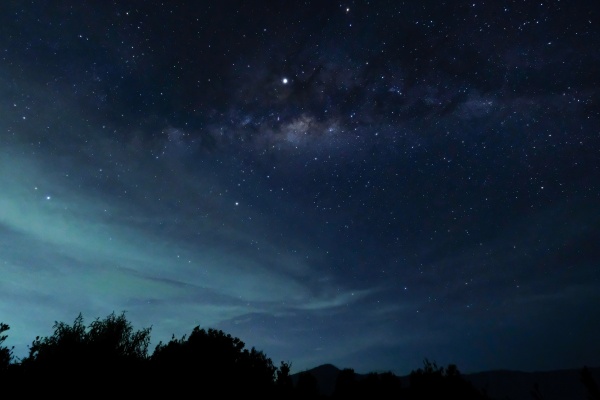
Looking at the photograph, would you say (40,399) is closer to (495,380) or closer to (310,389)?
(310,389)

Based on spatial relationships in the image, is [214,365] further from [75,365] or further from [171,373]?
[75,365]

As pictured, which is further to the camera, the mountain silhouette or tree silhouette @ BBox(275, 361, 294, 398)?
the mountain silhouette

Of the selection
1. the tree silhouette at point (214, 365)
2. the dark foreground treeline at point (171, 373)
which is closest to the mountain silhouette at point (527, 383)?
the dark foreground treeline at point (171, 373)

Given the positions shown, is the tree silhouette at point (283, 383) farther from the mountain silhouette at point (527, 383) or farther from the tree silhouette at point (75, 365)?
the mountain silhouette at point (527, 383)

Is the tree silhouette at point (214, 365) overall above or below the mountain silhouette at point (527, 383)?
above

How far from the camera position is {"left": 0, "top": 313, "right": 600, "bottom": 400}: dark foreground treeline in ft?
68.2

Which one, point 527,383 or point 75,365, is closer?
point 75,365

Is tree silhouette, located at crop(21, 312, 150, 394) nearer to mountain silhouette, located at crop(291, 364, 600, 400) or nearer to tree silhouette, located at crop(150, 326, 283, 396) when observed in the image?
tree silhouette, located at crop(150, 326, 283, 396)

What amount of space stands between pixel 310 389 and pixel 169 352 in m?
13.9

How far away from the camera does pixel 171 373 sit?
74.8 ft

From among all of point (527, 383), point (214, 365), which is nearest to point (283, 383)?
point (214, 365)

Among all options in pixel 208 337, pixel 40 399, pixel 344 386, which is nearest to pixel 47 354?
pixel 40 399

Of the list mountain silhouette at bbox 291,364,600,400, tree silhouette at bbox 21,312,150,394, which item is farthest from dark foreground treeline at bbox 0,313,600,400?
mountain silhouette at bbox 291,364,600,400

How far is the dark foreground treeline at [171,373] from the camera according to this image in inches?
818
